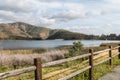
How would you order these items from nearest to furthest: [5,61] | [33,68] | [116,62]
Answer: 1. [33,68]
2. [116,62]
3. [5,61]

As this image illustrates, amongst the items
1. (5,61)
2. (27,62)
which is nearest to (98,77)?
(5,61)

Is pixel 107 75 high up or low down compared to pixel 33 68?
down

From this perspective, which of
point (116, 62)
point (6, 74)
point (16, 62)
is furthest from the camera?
point (16, 62)

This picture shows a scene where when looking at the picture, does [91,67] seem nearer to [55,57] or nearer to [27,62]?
[27,62]

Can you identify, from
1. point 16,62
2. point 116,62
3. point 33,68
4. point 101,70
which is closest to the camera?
point 33,68

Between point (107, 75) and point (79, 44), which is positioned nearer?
point (107, 75)

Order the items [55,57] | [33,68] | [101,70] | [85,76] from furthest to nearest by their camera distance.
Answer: [55,57]
[101,70]
[85,76]
[33,68]

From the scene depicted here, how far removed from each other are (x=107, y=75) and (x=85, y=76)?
4.14 ft

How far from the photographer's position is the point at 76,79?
13.7 meters

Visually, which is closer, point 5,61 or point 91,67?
point 91,67

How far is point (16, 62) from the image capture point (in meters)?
27.6

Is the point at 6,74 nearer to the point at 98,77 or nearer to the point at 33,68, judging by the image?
the point at 33,68

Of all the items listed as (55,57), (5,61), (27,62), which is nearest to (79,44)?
(55,57)

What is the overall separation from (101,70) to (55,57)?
59.9 ft
